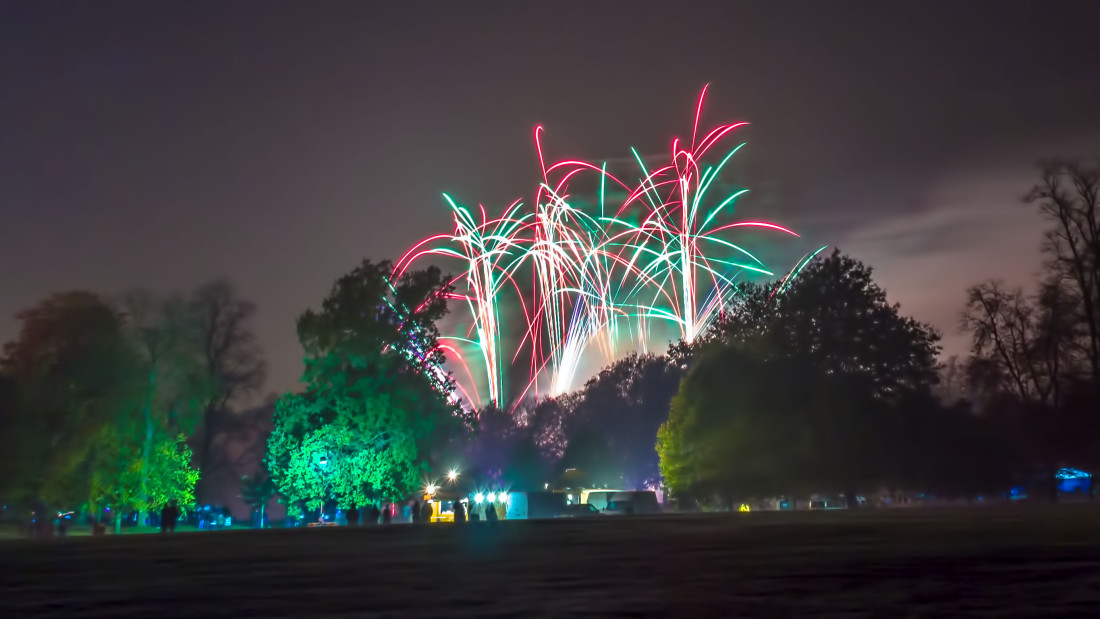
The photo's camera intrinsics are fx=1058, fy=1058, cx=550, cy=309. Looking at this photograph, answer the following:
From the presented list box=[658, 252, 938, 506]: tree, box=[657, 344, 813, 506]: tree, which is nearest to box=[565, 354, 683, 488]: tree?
box=[658, 252, 938, 506]: tree

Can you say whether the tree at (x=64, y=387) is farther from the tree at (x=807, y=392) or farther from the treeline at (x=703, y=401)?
the tree at (x=807, y=392)

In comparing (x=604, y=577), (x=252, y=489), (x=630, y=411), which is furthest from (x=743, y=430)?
(x=630, y=411)

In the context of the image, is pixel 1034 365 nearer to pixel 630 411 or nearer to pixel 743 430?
pixel 743 430

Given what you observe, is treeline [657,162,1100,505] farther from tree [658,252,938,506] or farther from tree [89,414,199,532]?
tree [89,414,199,532]

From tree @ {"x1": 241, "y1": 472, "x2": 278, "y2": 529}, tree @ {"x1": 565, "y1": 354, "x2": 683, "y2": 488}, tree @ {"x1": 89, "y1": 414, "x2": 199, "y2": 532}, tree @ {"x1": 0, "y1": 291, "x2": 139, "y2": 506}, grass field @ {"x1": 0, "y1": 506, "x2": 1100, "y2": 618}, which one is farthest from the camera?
tree @ {"x1": 565, "y1": 354, "x2": 683, "y2": 488}

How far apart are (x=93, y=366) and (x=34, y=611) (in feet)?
114

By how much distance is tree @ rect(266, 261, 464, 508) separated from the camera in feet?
181

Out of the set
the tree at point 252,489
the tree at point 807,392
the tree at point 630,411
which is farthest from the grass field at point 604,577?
the tree at point 630,411

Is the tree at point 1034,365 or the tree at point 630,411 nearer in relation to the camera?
the tree at point 1034,365

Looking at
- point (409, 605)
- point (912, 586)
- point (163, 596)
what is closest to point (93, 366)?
point (163, 596)

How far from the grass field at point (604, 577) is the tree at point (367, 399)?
27.7 metres

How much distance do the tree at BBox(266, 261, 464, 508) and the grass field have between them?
90.8 ft

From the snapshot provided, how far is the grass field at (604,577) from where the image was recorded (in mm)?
12523

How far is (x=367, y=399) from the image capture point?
55.2 meters
